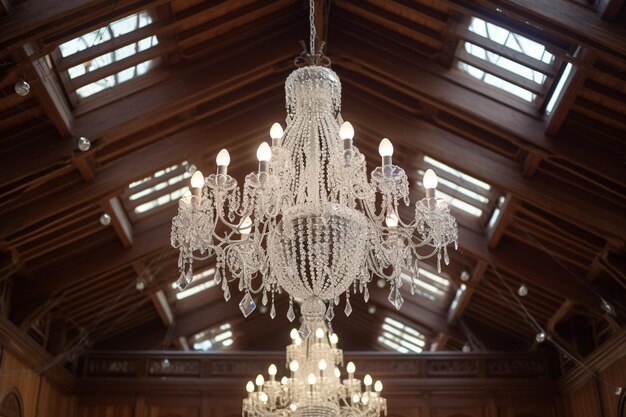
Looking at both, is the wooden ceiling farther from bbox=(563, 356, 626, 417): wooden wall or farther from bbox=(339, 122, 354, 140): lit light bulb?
bbox=(339, 122, 354, 140): lit light bulb

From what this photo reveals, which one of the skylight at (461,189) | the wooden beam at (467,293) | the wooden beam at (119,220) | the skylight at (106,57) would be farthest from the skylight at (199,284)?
the skylight at (106,57)

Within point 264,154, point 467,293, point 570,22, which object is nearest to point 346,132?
point 264,154

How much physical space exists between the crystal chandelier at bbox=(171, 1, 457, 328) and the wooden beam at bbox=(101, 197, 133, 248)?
4.48 meters

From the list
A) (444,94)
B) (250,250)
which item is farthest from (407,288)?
(250,250)

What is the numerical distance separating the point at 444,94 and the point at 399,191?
137 inches

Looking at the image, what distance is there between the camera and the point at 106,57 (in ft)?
27.2

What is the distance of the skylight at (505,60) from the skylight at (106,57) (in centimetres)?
358

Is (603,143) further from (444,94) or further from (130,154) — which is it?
(130,154)

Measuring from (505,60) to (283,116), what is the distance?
3270 mm

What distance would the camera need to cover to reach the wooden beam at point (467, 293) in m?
12.1

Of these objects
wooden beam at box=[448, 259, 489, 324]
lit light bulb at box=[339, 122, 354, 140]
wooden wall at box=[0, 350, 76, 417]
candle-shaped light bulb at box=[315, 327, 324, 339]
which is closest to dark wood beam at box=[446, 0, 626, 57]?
lit light bulb at box=[339, 122, 354, 140]

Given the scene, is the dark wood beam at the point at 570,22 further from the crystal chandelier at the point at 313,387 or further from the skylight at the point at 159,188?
the skylight at the point at 159,188

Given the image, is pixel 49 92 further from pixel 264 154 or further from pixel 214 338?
pixel 214 338

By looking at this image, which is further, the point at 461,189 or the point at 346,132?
the point at 461,189
